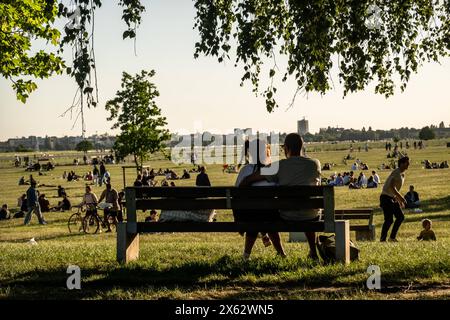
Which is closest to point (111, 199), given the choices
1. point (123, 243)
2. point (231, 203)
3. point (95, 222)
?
point (95, 222)

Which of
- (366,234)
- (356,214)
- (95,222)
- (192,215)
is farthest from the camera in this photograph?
(95,222)

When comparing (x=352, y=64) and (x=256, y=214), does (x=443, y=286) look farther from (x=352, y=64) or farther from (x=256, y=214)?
(x=352, y=64)

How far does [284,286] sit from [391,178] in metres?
7.14

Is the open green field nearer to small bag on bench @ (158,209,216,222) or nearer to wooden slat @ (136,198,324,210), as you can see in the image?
wooden slat @ (136,198,324,210)

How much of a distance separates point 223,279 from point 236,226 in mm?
842

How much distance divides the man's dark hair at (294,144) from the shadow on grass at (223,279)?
137 cm

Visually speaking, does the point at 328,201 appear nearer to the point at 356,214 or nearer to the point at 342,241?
the point at 342,241

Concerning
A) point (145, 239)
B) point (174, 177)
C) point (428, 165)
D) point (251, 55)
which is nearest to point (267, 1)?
point (251, 55)

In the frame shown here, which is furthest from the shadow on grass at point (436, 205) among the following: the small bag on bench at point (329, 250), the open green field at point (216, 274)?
the small bag on bench at point (329, 250)

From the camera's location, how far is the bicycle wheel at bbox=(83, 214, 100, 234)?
76.6 ft

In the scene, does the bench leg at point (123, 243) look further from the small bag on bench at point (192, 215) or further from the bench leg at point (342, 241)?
the small bag on bench at point (192, 215)

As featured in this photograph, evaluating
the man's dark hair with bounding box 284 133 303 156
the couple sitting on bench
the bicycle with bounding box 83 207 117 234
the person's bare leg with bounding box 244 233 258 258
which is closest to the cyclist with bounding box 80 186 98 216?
the bicycle with bounding box 83 207 117 234

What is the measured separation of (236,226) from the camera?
26.5 feet
